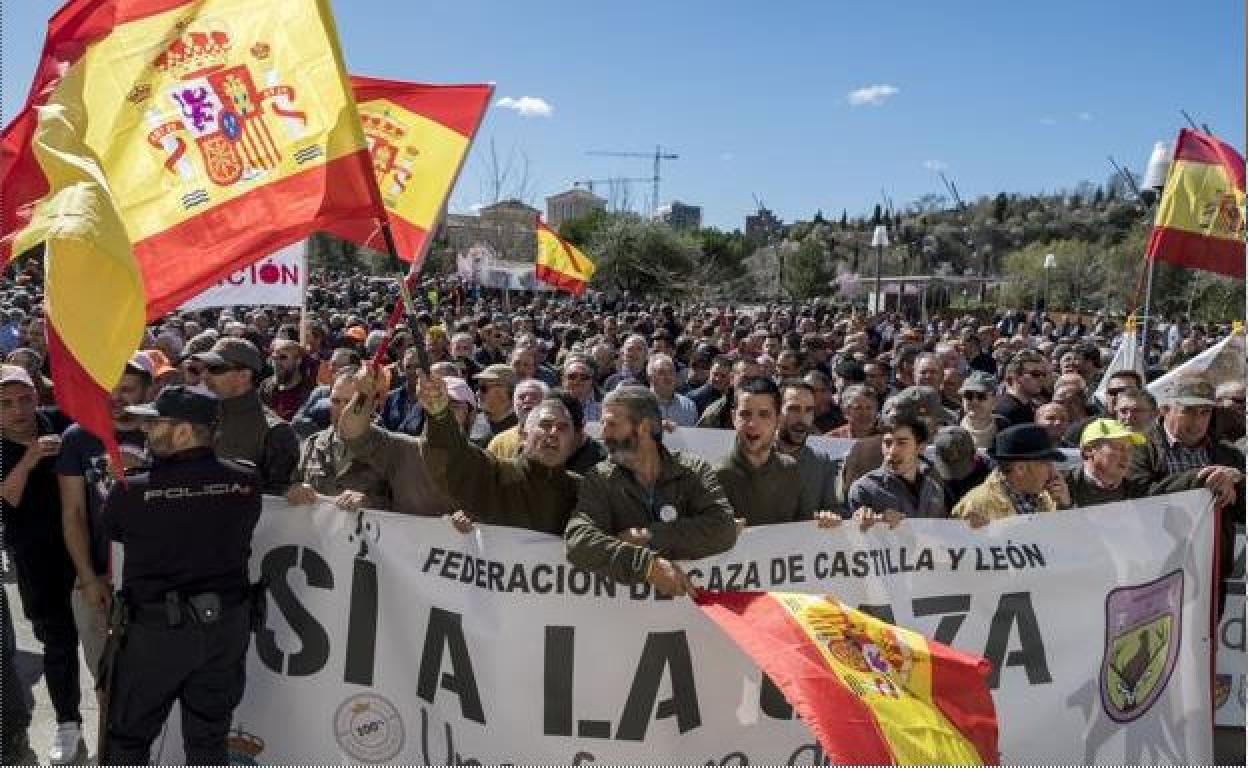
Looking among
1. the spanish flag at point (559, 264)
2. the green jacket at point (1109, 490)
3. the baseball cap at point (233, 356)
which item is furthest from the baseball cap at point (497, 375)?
the spanish flag at point (559, 264)

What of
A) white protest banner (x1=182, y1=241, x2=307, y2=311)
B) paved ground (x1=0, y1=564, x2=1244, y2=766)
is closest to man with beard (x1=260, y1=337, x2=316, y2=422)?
white protest banner (x1=182, y1=241, x2=307, y2=311)

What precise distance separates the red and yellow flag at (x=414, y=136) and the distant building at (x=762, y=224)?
296 ft

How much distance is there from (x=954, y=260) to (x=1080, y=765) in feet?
350

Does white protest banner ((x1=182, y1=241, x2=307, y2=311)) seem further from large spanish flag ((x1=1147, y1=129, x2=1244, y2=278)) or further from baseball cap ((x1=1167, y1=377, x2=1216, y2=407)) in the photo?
large spanish flag ((x1=1147, y1=129, x2=1244, y2=278))

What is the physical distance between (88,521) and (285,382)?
166 inches

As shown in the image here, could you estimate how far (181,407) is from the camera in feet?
12.3

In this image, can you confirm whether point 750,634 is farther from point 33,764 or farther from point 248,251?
point 33,764

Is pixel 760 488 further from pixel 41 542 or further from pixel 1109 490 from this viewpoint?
pixel 41 542

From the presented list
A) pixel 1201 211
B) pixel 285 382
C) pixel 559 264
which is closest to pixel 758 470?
pixel 285 382

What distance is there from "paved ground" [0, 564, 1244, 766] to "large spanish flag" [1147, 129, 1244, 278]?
5.66 metres

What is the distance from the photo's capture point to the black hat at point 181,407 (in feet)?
12.3

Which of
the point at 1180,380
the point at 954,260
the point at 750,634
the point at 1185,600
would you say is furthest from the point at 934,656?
the point at 954,260

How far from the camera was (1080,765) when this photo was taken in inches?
163

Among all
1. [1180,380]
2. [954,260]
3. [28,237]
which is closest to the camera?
[28,237]
